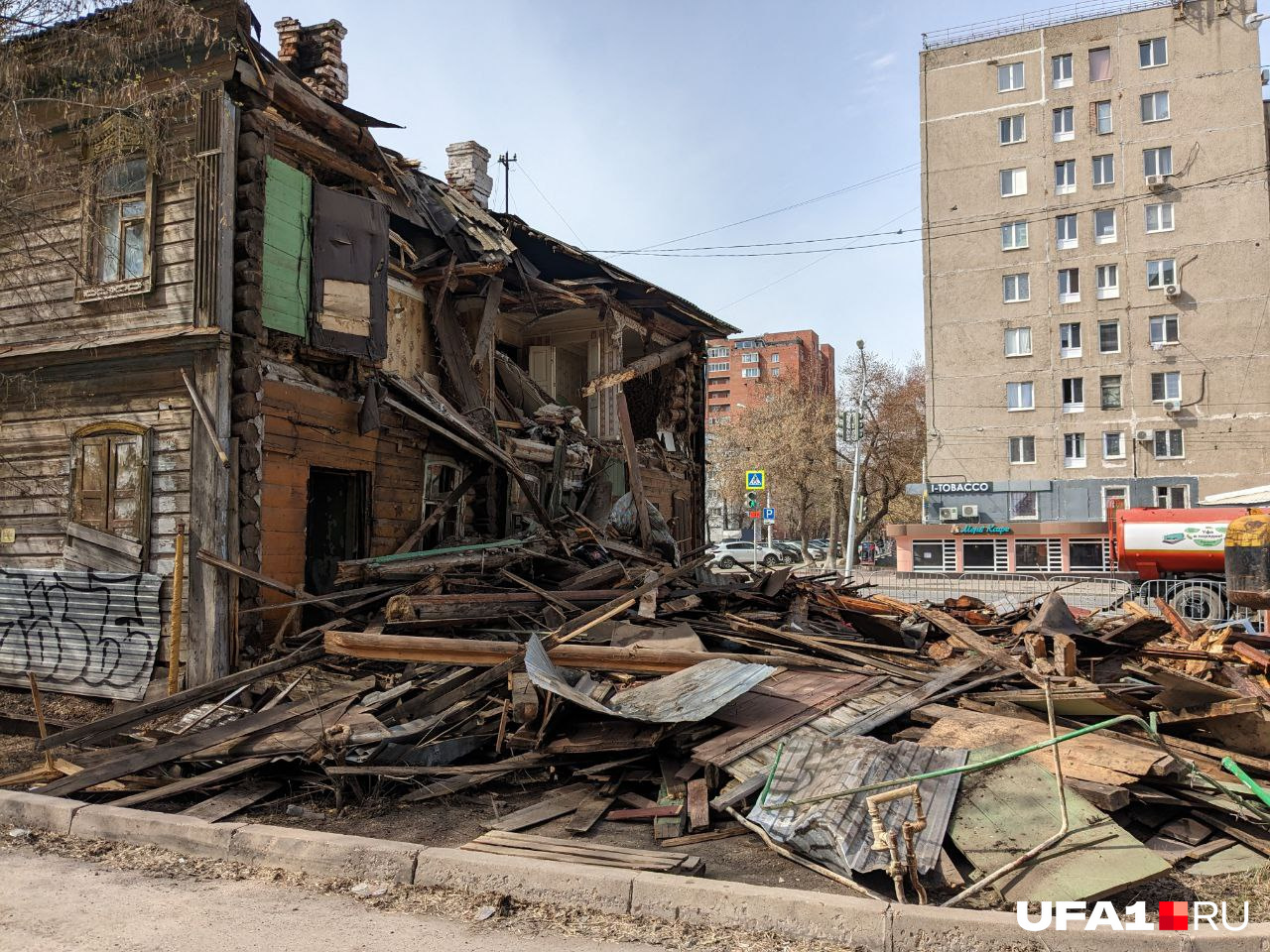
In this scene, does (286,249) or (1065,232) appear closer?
(286,249)

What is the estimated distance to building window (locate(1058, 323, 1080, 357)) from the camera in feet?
131

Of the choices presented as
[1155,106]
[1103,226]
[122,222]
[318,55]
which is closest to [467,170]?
[318,55]

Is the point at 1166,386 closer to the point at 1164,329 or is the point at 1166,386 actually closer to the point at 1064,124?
the point at 1164,329

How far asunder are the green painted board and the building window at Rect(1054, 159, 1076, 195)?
41.8 m

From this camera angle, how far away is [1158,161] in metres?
38.8

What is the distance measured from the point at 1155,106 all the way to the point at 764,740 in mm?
44271

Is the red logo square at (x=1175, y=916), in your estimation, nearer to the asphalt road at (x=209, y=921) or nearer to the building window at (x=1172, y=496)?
the asphalt road at (x=209, y=921)

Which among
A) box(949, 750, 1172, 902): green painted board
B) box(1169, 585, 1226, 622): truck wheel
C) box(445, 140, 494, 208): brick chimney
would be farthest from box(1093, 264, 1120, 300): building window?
box(949, 750, 1172, 902): green painted board

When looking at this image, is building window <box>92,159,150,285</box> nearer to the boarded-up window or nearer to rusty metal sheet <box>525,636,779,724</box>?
the boarded-up window

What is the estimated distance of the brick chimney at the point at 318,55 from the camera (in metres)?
12.4

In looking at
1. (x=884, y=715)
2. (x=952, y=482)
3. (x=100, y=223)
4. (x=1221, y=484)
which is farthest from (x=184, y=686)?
(x=1221, y=484)

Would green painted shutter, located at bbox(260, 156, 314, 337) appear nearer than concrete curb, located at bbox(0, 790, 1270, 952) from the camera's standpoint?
No

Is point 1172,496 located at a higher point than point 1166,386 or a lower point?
lower

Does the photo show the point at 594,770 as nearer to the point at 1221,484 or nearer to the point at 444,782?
the point at 444,782
